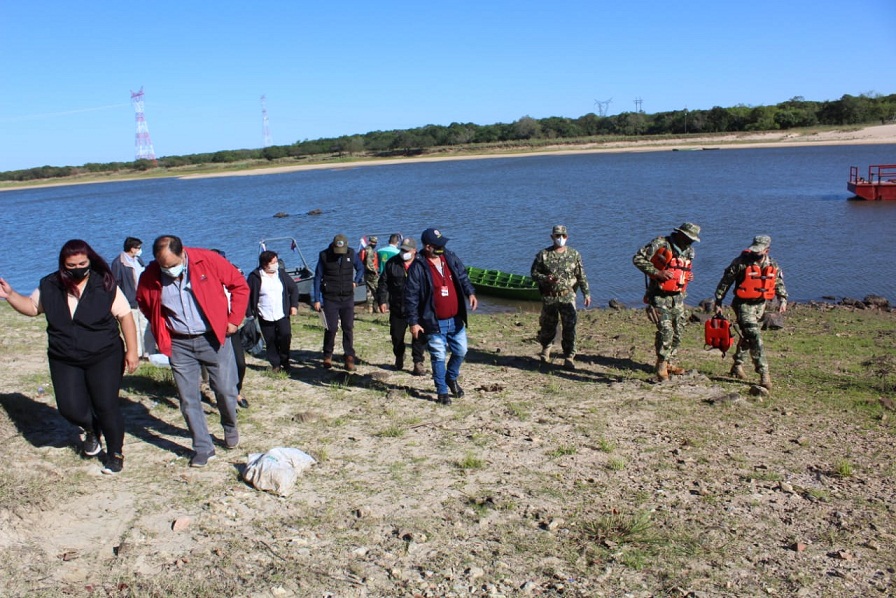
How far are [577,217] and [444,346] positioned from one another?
3118 centimetres

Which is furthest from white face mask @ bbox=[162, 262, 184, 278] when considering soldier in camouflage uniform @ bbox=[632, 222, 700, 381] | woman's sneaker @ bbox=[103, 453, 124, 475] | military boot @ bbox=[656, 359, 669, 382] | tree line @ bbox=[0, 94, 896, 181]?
tree line @ bbox=[0, 94, 896, 181]

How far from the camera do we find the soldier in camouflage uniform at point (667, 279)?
8242mm

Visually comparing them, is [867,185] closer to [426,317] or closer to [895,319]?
[895,319]

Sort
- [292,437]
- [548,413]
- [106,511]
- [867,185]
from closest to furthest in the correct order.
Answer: [106,511], [292,437], [548,413], [867,185]

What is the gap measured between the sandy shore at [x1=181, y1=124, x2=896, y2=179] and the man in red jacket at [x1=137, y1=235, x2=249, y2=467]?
92253mm

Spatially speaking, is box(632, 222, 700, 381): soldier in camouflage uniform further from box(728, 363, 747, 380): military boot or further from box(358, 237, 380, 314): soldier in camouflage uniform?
box(358, 237, 380, 314): soldier in camouflage uniform

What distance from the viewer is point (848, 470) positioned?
233 inches

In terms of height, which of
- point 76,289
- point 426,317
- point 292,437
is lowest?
point 292,437

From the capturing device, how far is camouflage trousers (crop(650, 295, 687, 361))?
8.50 metres

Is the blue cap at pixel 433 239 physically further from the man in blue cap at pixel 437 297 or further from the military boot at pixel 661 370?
the military boot at pixel 661 370

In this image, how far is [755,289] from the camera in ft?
27.0

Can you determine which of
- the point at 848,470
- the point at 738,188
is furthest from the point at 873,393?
the point at 738,188

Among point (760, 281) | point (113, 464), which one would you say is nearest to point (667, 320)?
point (760, 281)

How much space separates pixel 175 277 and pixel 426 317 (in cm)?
268
